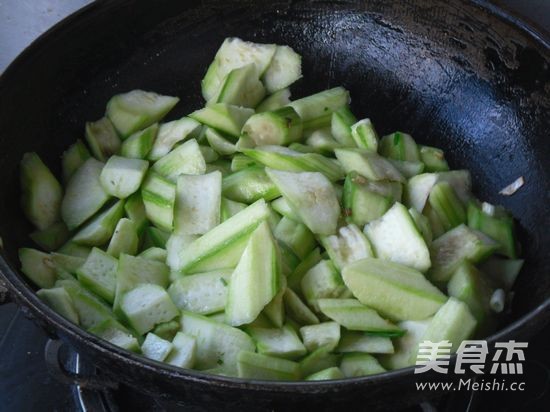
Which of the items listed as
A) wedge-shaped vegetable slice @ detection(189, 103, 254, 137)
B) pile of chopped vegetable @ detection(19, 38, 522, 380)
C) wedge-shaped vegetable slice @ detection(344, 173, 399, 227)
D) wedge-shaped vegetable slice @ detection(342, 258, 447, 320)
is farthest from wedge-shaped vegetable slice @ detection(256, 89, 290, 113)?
wedge-shaped vegetable slice @ detection(342, 258, 447, 320)

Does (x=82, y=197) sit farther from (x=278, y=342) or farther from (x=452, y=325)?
(x=452, y=325)

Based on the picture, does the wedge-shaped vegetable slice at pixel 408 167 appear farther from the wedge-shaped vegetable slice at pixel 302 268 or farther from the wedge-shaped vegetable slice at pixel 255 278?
the wedge-shaped vegetable slice at pixel 255 278

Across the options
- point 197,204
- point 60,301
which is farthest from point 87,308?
point 197,204

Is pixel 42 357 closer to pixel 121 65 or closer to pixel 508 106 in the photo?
pixel 121 65

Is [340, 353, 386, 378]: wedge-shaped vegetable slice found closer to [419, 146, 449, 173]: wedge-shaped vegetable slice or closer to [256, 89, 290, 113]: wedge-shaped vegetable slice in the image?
[419, 146, 449, 173]: wedge-shaped vegetable slice

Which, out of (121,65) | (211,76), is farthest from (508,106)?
(121,65)
